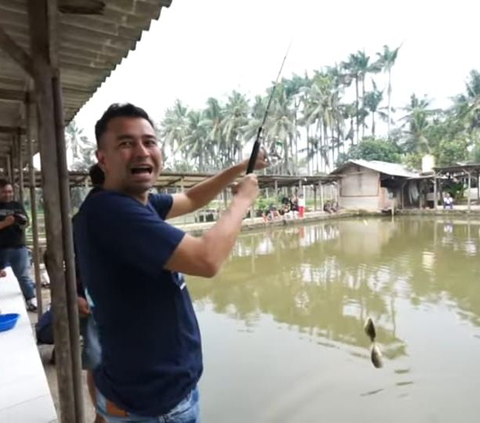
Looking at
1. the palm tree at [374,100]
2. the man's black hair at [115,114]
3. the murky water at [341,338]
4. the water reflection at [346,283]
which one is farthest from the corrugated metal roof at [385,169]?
the man's black hair at [115,114]

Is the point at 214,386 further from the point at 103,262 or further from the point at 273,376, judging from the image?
the point at 103,262

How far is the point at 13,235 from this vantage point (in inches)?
168

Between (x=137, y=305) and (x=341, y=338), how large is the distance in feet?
15.4

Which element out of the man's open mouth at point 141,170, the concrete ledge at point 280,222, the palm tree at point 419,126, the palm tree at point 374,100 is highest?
the palm tree at point 374,100

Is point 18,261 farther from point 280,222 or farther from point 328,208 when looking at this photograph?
point 328,208

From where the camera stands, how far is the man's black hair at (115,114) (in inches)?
44.3

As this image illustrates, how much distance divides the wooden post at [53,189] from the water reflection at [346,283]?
11.9 ft

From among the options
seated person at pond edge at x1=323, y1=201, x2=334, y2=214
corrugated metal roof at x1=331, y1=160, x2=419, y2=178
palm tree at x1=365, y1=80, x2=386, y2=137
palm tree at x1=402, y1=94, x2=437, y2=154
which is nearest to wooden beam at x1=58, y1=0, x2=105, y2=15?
seated person at pond edge at x1=323, y1=201, x2=334, y2=214

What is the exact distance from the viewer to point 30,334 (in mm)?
2996

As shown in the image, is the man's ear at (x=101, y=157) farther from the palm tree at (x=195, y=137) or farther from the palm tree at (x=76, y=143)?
the palm tree at (x=76, y=143)

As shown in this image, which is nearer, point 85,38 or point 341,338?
point 85,38

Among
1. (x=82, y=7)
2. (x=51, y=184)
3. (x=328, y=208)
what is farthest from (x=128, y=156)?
(x=328, y=208)

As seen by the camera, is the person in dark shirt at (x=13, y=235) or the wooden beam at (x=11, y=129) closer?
the person in dark shirt at (x=13, y=235)

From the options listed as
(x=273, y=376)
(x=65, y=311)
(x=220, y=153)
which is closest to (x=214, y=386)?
(x=273, y=376)
